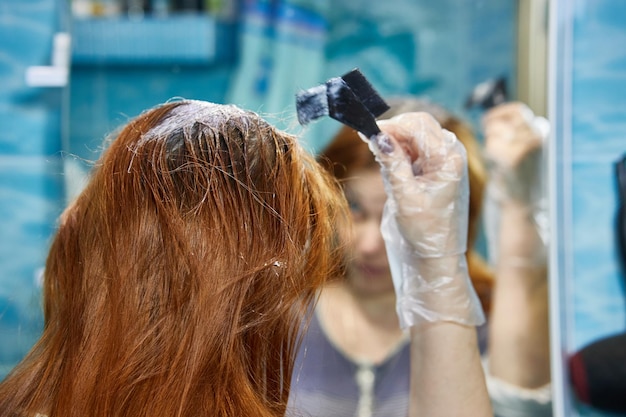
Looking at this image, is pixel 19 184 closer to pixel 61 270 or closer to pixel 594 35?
pixel 61 270

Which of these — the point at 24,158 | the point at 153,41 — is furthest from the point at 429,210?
the point at 24,158

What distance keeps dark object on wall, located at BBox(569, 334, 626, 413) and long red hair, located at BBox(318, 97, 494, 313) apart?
229mm

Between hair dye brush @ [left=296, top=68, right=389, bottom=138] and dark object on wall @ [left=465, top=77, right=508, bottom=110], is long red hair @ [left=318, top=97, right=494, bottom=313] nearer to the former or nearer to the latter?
dark object on wall @ [left=465, top=77, right=508, bottom=110]

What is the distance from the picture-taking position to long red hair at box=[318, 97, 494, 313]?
144 centimetres

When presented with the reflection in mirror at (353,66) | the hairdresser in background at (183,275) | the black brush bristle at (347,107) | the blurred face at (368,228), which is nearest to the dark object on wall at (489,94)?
the reflection in mirror at (353,66)

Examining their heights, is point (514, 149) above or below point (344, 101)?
below

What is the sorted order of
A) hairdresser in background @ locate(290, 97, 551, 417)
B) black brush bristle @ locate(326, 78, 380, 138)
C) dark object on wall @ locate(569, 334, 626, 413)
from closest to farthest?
black brush bristle @ locate(326, 78, 380, 138) < dark object on wall @ locate(569, 334, 626, 413) < hairdresser in background @ locate(290, 97, 551, 417)

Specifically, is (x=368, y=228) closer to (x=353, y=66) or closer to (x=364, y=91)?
(x=353, y=66)

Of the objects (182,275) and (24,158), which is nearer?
(182,275)

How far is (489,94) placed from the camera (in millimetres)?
1473

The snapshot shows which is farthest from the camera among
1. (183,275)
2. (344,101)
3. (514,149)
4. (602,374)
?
(514,149)

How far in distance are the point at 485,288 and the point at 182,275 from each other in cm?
93

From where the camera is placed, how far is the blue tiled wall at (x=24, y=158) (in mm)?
1431

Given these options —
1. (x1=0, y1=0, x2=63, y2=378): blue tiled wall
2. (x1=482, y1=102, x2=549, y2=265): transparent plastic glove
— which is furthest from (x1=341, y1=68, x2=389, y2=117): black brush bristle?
(x1=0, y1=0, x2=63, y2=378): blue tiled wall
